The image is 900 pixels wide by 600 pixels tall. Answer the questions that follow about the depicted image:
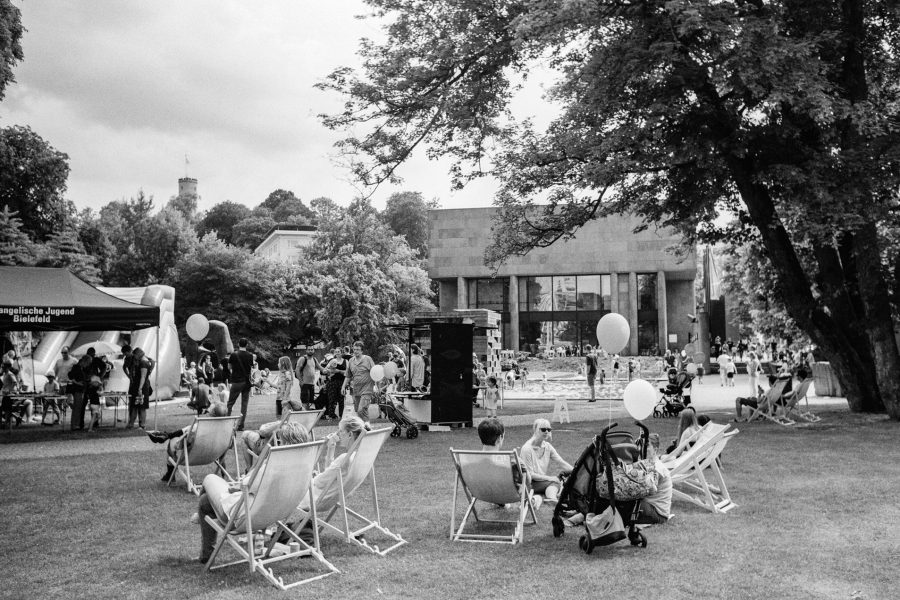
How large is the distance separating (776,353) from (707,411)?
23545 mm

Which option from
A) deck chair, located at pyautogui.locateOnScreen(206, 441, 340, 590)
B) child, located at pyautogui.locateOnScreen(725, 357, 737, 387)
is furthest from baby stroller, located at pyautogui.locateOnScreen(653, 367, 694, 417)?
deck chair, located at pyautogui.locateOnScreen(206, 441, 340, 590)

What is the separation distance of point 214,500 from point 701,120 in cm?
1332

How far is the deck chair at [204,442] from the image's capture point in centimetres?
Answer: 855

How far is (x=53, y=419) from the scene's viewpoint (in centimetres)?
1883

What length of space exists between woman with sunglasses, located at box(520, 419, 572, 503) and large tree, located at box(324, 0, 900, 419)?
8.11m

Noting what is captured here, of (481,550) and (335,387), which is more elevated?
(335,387)

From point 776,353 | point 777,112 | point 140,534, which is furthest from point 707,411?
point 776,353

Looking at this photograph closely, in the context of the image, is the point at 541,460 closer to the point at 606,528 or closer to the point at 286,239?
the point at 606,528

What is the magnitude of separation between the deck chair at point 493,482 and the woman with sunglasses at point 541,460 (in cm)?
52

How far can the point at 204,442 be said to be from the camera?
28.4 feet

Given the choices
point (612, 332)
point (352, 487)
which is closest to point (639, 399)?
point (612, 332)

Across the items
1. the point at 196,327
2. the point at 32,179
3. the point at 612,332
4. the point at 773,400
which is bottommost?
the point at 773,400

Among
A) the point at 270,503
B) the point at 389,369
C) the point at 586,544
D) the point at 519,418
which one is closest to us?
the point at 270,503

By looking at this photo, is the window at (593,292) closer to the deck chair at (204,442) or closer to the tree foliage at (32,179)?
the tree foliage at (32,179)
